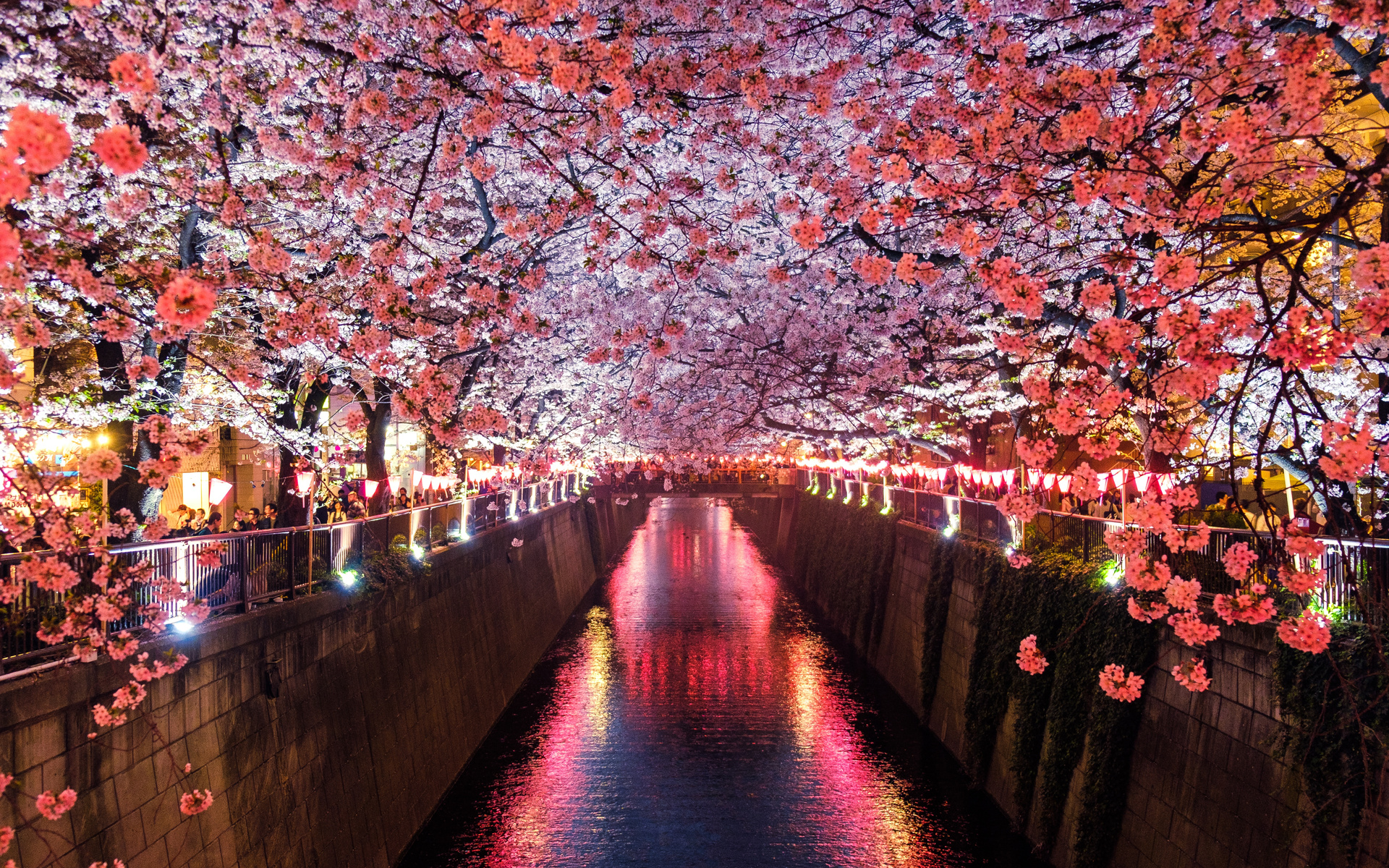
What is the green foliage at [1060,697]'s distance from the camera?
10.5 m

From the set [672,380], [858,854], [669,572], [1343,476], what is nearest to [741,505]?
[669,572]

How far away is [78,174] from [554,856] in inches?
412

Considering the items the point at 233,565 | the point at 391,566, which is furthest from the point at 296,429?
the point at 233,565

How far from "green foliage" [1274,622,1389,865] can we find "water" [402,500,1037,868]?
622cm

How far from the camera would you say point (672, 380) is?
2278cm

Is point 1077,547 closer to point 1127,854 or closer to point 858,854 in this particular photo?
point 1127,854

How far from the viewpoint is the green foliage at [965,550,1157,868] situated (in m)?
10.5

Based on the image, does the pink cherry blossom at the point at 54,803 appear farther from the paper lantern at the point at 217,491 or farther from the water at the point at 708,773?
the paper lantern at the point at 217,491

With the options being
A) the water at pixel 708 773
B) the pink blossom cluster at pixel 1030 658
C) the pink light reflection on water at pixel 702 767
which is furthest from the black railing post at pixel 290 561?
the pink blossom cluster at pixel 1030 658

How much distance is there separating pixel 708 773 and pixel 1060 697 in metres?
7.18

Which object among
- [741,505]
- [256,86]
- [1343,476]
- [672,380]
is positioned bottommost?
[741,505]

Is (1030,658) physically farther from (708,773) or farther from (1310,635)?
(708,773)

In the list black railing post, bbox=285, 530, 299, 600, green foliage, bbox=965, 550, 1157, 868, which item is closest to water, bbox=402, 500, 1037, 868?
green foliage, bbox=965, 550, 1157, 868

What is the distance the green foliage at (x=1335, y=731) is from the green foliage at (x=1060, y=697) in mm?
1794
